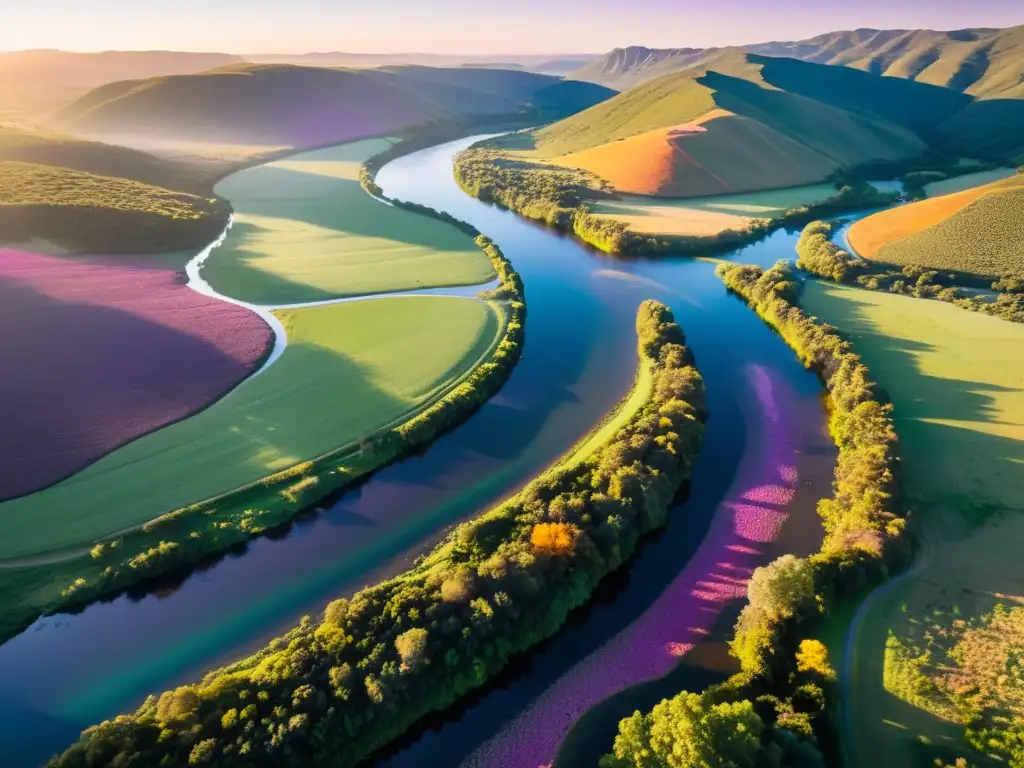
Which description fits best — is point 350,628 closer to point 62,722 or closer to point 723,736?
point 62,722

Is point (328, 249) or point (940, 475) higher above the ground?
point (328, 249)

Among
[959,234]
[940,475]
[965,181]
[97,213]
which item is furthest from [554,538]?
[965,181]

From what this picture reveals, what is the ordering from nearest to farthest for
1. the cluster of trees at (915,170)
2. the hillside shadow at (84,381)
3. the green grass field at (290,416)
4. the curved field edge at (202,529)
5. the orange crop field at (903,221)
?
the curved field edge at (202,529), the green grass field at (290,416), the hillside shadow at (84,381), the orange crop field at (903,221), the cluster of trees at (915,170)

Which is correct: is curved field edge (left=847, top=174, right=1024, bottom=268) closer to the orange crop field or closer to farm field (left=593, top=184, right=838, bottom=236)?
the orange crop field

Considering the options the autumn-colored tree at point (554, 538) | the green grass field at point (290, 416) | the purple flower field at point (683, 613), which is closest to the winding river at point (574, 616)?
the purple flower field at point (683, 613)

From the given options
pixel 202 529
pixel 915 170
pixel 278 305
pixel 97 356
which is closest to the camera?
pixel 202 529

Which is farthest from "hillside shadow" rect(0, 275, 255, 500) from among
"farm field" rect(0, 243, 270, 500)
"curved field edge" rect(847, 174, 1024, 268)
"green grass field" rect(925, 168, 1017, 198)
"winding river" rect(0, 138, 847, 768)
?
"green grass field" rect(925, 168, 1017, 198)

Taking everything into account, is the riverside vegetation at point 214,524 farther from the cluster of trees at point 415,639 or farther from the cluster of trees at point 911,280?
the cluster of trees at point 911,280

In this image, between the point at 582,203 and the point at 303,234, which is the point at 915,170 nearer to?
the point at 582,203
